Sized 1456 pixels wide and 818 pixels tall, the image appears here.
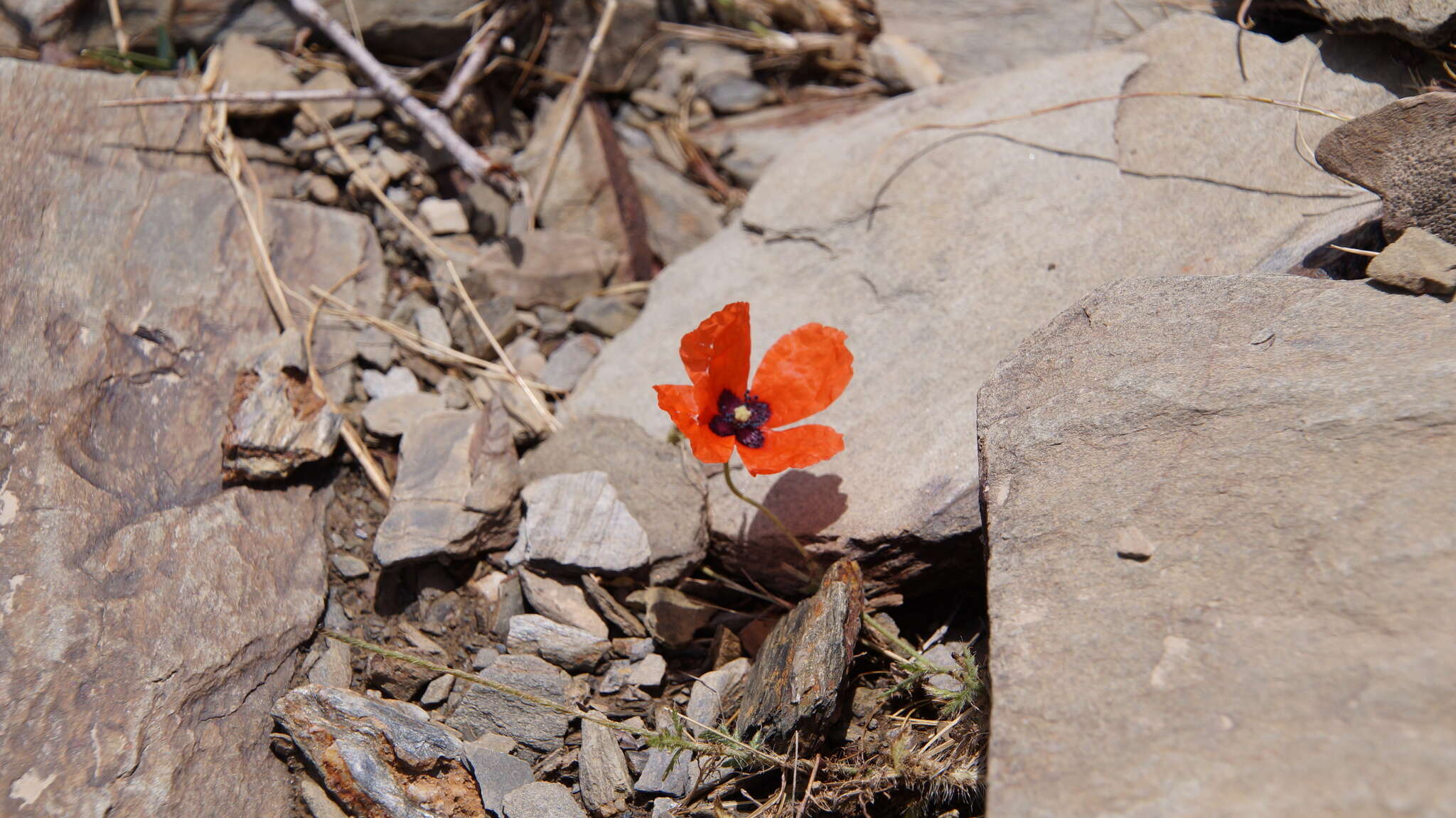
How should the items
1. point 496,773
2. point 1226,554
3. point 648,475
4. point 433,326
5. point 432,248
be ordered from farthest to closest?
point 432,248, point 433,326, point 648,475, point 496,773, point 1226,554

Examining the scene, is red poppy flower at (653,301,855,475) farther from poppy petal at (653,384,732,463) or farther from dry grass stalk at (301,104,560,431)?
dry grass stalk at (301,104,560,431)

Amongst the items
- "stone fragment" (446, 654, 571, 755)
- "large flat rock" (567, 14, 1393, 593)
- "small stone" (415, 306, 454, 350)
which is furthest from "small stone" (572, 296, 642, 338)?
"stone fragment" (446, 654, 571, 755)

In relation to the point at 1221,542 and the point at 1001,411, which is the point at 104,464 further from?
the point at 1221,542

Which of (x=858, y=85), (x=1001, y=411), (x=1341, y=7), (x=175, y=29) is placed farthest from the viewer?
(x=858, y=85)

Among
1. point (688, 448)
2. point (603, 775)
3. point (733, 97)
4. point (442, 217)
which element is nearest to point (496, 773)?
point (603, 775)

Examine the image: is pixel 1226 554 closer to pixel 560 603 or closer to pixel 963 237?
pixel 963 237

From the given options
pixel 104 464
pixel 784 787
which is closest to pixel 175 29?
pixel 104 464

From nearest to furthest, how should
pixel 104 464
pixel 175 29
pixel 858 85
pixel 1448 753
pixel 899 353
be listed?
1. pixel 1448 753
2. pixel 104 464
3. pixel 899 353
4. pixel 175 29
5. pixel 858 85
